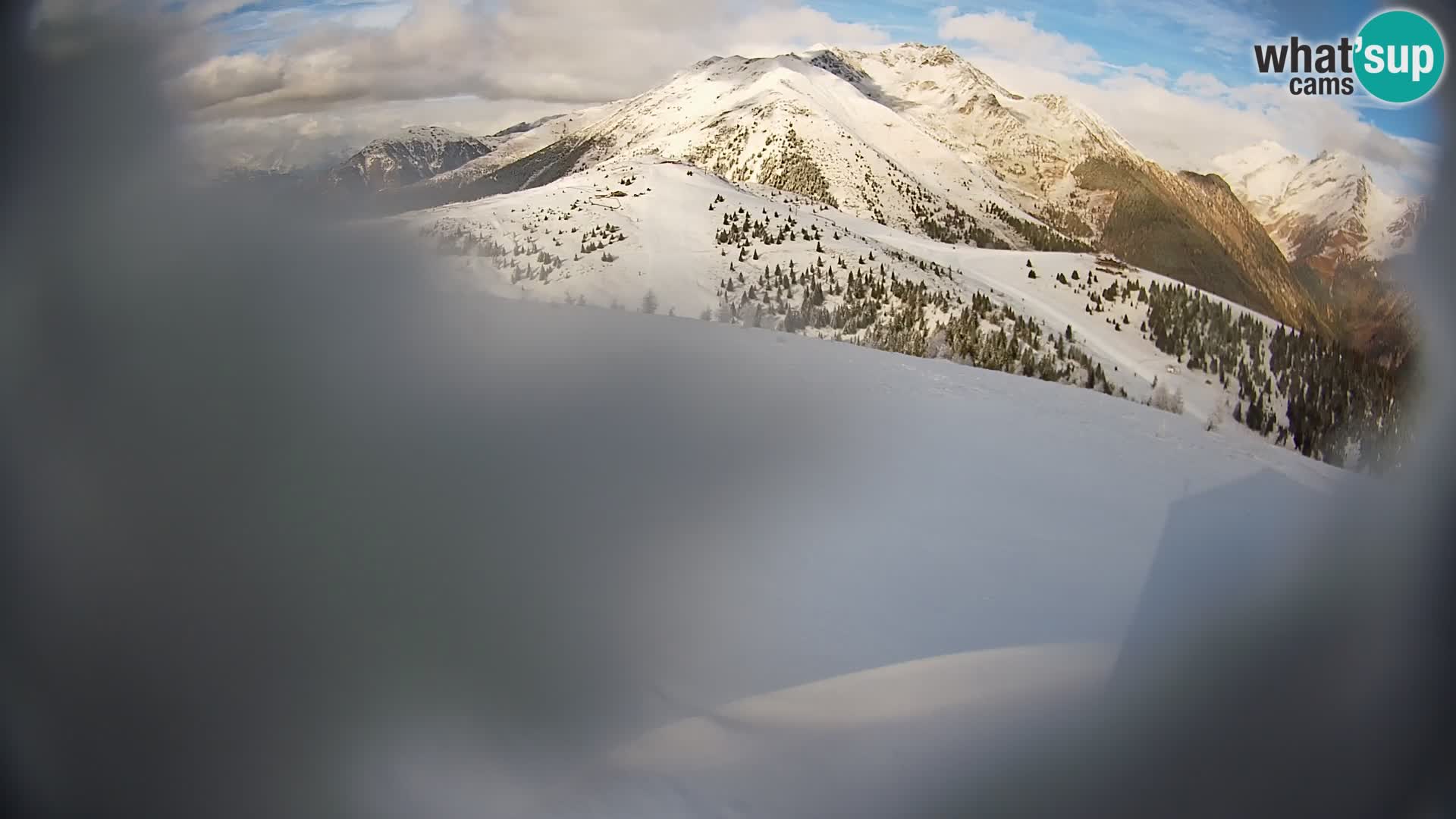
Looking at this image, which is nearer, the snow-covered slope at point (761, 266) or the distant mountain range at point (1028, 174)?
the distant mountain range at point (1028, 174)

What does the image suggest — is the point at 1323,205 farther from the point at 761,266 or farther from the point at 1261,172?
the point at 761,266

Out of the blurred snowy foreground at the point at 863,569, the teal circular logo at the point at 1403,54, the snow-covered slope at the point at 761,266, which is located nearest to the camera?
the blurred snowy foreground at the point at 863,569

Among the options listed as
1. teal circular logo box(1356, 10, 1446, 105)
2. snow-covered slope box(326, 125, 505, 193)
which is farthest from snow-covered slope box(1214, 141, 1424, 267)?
snow-covered slope box(326, 125, 505, 193)

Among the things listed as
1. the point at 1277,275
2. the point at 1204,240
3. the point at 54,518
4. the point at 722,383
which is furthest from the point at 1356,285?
the point at 54,518

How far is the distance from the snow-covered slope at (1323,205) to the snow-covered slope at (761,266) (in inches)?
6.4

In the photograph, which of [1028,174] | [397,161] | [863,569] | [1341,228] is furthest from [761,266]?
[1341,228]

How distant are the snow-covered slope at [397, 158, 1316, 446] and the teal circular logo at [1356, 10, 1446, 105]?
42 cm

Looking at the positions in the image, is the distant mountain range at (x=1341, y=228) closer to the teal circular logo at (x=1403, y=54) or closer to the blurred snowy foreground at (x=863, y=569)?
the teal circular logo at (x=1403, y=54)

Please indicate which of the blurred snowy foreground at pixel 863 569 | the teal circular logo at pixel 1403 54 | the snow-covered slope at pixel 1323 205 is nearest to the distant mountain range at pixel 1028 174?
the snow-covered slope at pixel 1323 205

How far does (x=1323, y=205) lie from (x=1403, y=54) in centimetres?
25

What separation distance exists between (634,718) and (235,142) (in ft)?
3.94

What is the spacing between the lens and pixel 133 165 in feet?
4.34

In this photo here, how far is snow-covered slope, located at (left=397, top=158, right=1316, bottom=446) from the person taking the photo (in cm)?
161

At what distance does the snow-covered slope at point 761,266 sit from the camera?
63.2 inches
